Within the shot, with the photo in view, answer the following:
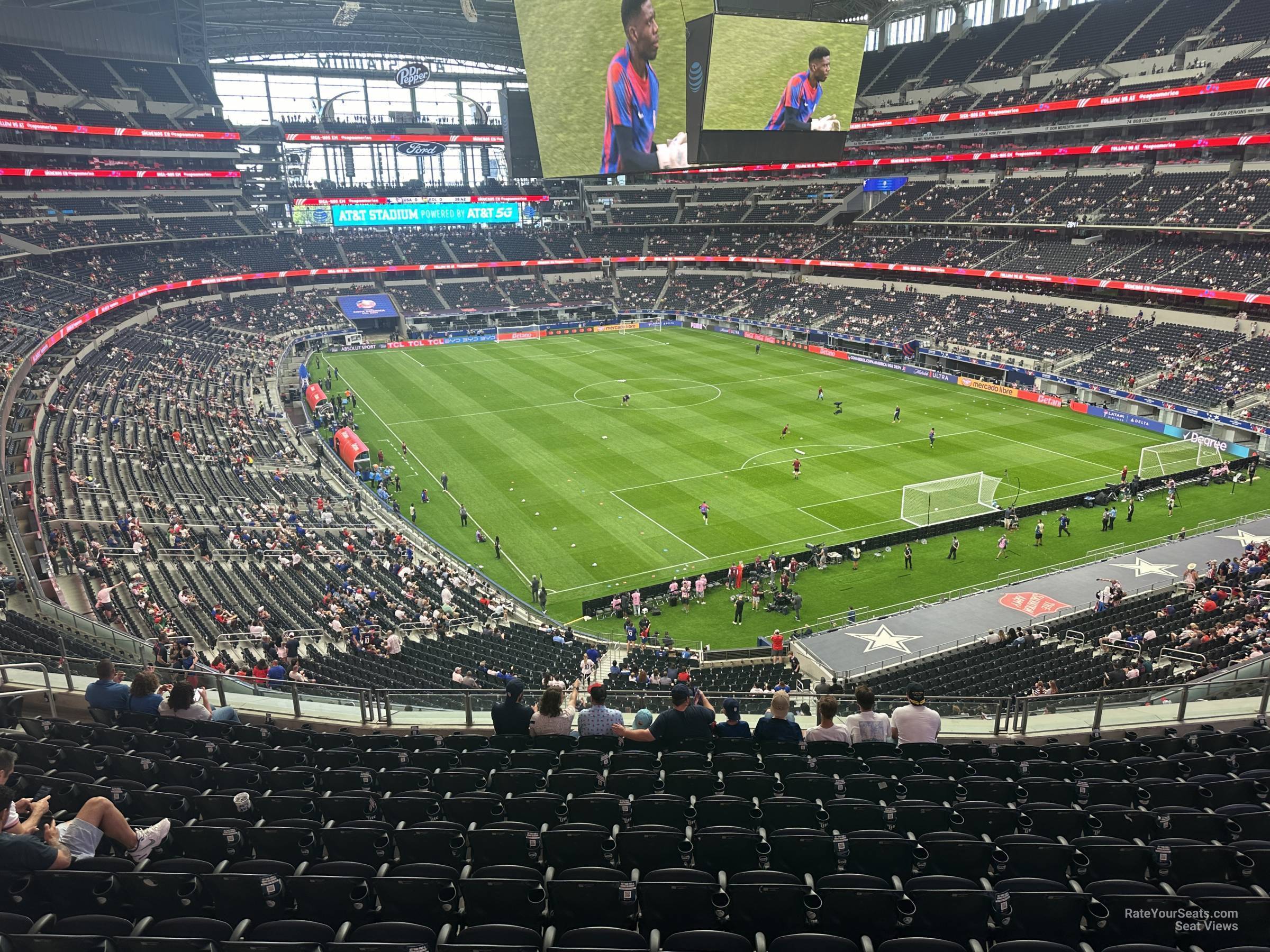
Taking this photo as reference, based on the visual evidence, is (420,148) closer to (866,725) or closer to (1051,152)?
(1051,152)

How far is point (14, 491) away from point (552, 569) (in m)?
18.3

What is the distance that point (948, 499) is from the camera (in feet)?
129

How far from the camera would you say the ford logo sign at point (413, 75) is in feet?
287

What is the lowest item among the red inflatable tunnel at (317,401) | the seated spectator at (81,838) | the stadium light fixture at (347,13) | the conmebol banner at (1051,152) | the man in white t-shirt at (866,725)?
the red inflatable tunnel at (317,401)

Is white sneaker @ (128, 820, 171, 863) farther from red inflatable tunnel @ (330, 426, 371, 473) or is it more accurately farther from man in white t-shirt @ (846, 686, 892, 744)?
red inflatable tunnel @ (330, 426, 371, 473)

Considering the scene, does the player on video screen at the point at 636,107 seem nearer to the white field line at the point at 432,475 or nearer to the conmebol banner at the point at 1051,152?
the conmebol banner at the point at 1051,152

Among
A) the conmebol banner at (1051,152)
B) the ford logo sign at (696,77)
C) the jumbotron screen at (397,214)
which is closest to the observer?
the ford logo sign at (696,77)

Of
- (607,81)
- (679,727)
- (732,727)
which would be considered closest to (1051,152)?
(607,81)

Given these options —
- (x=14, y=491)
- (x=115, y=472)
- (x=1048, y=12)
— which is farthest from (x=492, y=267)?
(x=14, y=491)

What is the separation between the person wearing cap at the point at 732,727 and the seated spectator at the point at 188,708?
6037 mm

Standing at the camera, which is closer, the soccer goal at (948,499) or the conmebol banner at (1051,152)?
the soccer goal at (948,499)

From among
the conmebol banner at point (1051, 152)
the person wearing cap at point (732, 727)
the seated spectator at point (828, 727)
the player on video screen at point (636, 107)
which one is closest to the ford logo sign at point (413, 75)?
the conmebol banner at point (1051, 152)

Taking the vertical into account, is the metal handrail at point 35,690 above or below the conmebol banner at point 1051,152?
below

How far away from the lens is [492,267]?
97.2 meters
